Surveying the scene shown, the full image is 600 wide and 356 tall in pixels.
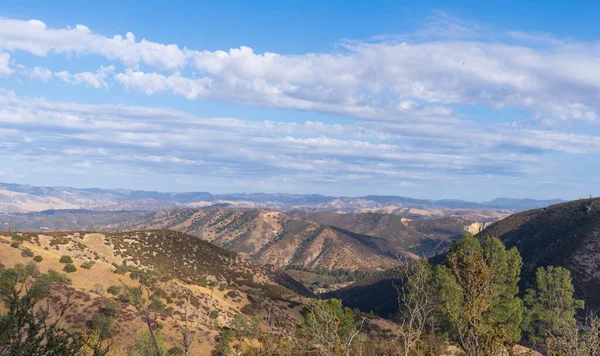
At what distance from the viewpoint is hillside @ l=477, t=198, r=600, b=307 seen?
8919 cm

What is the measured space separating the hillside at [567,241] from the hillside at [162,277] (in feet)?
210

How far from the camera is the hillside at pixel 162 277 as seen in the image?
49562 mm

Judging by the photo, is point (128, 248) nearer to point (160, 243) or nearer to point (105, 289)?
point (160, 243)

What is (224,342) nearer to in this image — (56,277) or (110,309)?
(110,309)

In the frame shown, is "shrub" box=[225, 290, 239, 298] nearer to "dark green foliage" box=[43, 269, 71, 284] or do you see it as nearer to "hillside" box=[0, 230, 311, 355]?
"hillside" box=[0, 230, 311, 355]

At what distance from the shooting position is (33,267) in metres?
57.4

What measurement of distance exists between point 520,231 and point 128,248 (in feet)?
425

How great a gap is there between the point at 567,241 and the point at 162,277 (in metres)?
106

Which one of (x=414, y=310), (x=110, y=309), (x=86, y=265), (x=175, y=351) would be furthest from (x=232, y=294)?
(x=414, y=310)

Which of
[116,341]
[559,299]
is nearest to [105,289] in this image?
[116,341]

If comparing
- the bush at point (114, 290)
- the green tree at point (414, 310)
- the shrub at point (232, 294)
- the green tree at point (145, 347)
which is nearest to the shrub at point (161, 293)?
the bush at point (114, 290)

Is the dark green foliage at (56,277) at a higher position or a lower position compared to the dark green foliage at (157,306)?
higher

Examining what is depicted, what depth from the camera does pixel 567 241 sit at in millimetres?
110250

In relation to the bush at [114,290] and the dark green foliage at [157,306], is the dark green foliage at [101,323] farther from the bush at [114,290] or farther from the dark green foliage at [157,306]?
the bush at [114,290]
